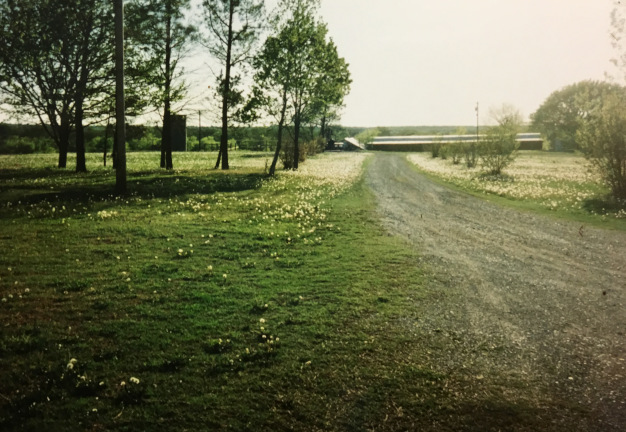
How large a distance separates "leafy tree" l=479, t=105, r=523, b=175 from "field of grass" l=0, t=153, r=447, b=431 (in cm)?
3209

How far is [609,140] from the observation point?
2091 centimetres

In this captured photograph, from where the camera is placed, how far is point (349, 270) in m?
9.45

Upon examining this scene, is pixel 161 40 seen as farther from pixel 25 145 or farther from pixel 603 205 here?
pixel 25 145

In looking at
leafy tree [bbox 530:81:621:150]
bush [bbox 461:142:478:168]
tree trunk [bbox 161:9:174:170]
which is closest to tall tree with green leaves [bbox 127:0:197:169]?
tree trunk [bbox 161:9:174:170]

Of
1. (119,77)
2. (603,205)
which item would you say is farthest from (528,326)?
(603,205)

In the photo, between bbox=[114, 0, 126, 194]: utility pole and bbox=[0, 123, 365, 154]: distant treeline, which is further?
bbox=[0, 123, 365, 154]: distant treeline

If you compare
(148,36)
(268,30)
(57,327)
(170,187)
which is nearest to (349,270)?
(57,327)

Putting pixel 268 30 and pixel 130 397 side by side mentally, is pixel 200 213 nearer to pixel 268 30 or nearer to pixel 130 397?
pixel 130 397

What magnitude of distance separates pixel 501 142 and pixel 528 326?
37.5m

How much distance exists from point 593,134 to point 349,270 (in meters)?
19.9

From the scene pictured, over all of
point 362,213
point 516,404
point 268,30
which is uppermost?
point 268,30

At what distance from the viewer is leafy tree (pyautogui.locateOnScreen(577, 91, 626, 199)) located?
2053cm

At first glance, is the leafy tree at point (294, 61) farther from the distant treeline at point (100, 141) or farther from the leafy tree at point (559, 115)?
the leafy tree at point (559, 115)

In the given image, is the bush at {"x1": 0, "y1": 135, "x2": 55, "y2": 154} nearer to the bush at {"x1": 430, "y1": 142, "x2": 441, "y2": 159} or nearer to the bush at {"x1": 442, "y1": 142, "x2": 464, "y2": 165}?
the bush at {"x1": 442, "y1": 142, "x2": 464, "y2": 165}
